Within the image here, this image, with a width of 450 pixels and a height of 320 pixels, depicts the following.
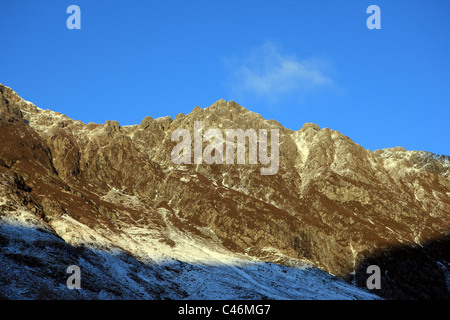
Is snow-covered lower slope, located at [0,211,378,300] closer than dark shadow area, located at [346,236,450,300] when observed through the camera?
Yes

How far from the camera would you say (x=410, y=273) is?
545 ft

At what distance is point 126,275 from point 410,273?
345 feet

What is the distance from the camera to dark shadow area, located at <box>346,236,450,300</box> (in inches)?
6191

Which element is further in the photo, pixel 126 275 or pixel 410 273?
pixel 410 273

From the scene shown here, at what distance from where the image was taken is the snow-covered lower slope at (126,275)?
81500mm

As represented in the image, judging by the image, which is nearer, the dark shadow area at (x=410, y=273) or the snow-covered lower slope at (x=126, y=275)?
the snow-covered lower slope at (x=126, y=275)

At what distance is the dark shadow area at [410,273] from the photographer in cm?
15725

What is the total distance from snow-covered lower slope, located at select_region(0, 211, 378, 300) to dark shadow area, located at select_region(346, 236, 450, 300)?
54.1 ft

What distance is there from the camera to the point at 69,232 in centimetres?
11419

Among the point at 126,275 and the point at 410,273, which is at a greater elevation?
the point at 126,275

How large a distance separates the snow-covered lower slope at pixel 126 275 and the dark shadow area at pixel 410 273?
16481 mm
